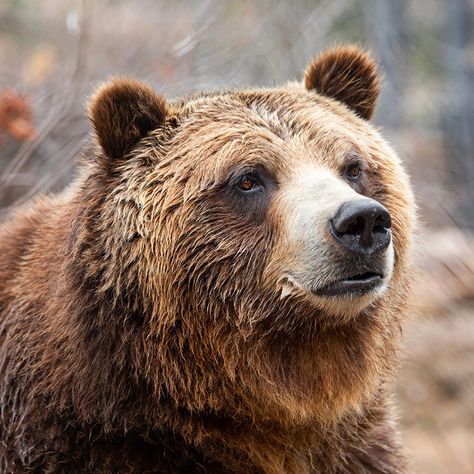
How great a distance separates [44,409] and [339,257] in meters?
1.51

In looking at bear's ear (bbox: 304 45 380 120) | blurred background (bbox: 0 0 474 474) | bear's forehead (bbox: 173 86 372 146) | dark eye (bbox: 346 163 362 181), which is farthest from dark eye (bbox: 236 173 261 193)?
blurred background (bbox: 0 0 474 474)

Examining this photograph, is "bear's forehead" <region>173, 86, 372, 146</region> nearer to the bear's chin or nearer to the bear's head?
the bear's head

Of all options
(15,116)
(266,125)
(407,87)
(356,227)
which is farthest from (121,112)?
(407,87)

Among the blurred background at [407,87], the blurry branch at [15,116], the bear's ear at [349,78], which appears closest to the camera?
the bear's ear at [349,78]

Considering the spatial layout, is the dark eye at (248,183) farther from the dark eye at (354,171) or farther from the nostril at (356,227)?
the nostril at (356,227)

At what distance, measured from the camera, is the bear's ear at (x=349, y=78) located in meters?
4.70

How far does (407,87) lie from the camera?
11.0m

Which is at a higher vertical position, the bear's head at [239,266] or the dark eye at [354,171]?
the dark eye at [354,171]

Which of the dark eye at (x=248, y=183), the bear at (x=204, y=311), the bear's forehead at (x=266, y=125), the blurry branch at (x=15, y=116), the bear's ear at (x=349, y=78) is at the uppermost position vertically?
the bear's ear at (x=349, y=78)

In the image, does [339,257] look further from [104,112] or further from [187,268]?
[104,112]

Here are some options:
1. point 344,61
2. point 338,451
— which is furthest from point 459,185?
point 338,451

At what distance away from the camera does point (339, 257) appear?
141 inches

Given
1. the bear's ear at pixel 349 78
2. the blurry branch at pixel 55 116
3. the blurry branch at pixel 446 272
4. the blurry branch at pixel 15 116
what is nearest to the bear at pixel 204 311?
the bear's ear at pixel 349 78

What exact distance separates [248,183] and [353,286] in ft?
2.29
